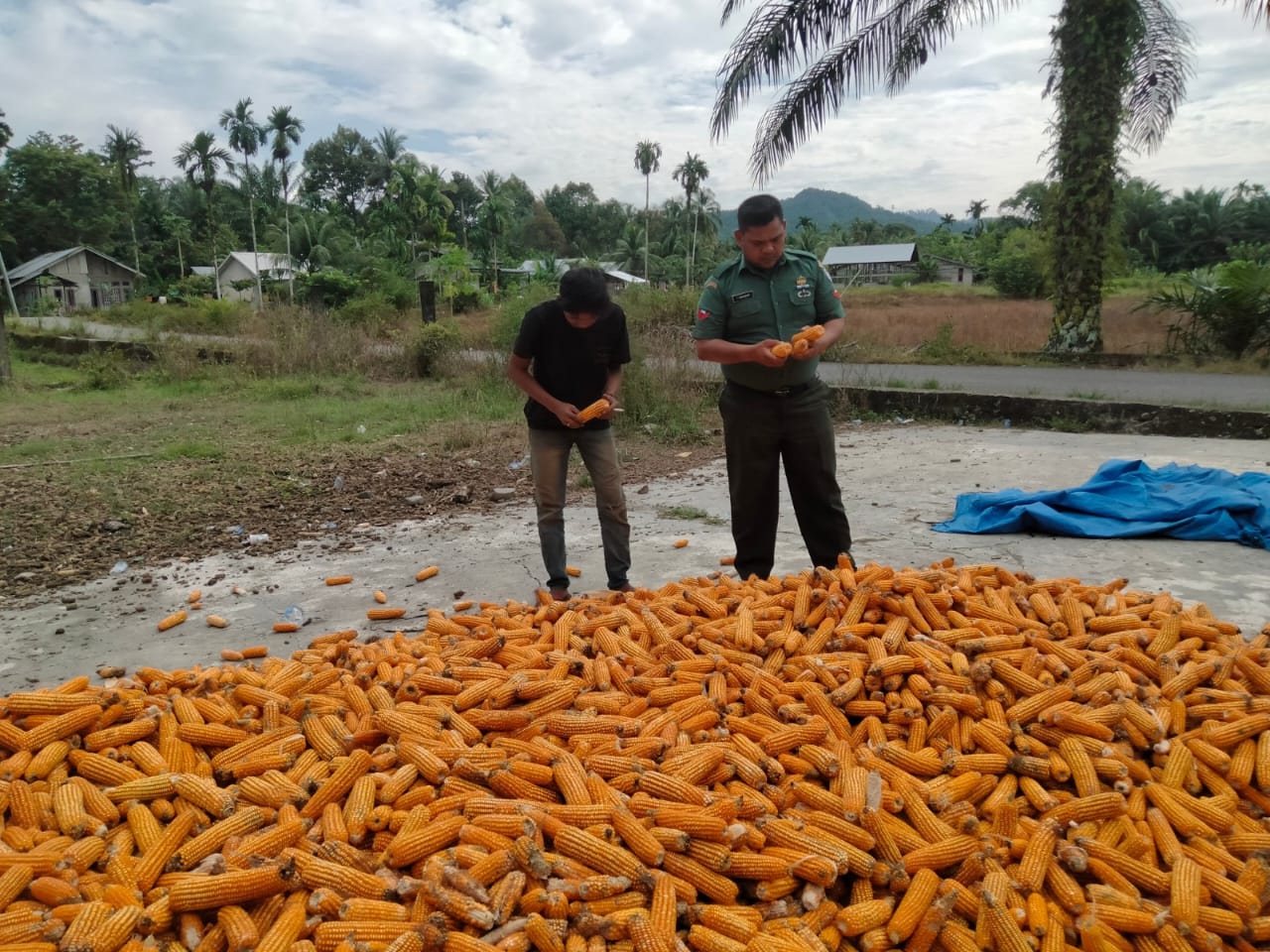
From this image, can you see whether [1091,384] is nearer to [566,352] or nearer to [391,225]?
[566,352]

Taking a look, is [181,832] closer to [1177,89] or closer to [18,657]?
[18,657]

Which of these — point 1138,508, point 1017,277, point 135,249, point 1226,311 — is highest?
point 135,249

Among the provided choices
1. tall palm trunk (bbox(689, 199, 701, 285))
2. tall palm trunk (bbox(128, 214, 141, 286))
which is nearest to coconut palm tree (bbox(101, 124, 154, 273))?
tall palm trunk (bbox(128, 214, 141, 286))

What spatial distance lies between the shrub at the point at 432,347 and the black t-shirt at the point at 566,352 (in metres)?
10.9

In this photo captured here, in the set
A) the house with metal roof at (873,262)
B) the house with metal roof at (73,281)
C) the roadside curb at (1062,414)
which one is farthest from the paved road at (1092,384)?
the house with metal roof at (73,281)

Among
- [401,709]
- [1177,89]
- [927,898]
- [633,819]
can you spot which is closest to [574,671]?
[401,709]

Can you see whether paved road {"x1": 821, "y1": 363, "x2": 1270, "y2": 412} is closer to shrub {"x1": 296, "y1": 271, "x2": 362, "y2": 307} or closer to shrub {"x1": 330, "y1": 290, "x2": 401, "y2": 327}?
shrub {"x1": 330, "y1": 290, "x2": 401, "y2": 327}

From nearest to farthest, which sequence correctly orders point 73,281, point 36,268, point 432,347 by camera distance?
point 432,347 → point 36,268 → point 73,281

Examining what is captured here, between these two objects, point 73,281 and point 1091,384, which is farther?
point 73,281

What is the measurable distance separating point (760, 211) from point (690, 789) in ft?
8.88

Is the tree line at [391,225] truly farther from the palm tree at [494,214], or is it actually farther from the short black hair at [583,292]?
the short black hair at [583,292]

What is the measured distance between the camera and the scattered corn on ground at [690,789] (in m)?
1.96

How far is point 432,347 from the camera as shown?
1518cm

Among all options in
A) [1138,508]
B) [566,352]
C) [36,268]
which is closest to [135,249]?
[36,268]
